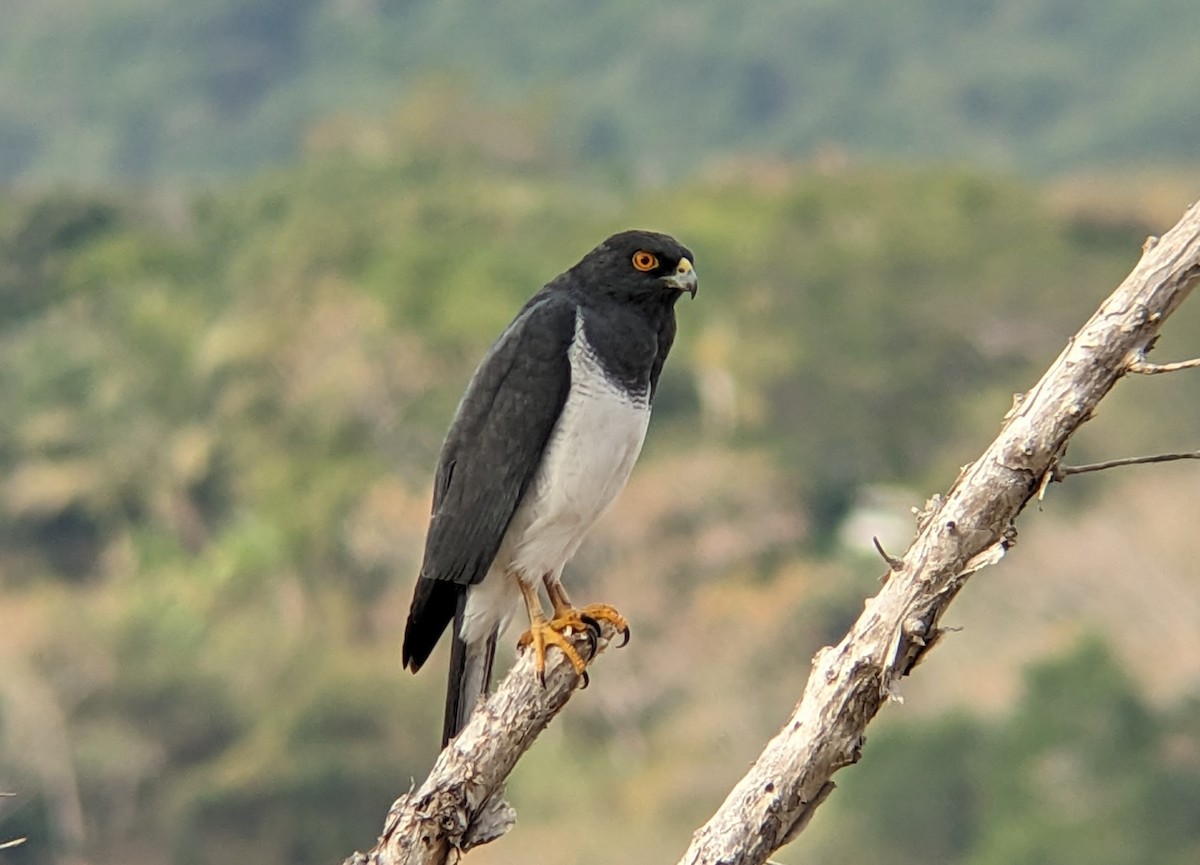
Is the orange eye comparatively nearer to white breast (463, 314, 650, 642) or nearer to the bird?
the bird

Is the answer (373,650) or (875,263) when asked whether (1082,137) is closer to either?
(875,263)

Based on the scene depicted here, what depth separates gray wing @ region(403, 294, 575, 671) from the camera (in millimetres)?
5863

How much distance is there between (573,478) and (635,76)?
3294 inches

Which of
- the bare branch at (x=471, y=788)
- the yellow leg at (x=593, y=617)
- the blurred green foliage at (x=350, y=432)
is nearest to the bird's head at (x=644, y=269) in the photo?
the yellow leg at (x=593, y=617)

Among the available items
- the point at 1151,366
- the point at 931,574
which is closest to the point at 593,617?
the point at 931,574

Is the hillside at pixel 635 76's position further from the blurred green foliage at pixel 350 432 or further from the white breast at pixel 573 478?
the white breast at pixel 573 478

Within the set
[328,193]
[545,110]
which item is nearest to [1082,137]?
[545,110]

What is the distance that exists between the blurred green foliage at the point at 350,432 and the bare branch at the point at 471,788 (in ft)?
85.5

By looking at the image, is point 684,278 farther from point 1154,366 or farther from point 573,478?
point 1154,366

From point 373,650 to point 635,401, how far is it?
32.1 meters

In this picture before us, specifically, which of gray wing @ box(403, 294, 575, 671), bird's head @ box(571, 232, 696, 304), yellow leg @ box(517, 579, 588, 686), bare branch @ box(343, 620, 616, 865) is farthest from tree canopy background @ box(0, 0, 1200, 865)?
bare branch @ box(343, 620, 616, 865)

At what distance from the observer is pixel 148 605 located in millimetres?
40312

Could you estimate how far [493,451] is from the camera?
19.3 feet

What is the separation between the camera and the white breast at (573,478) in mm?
5820
